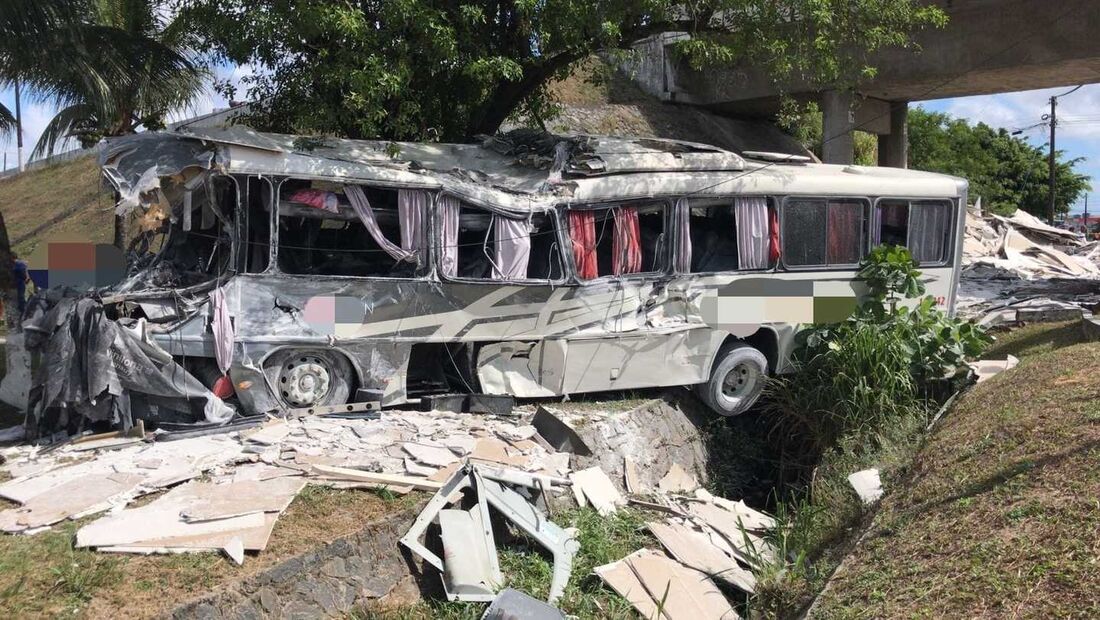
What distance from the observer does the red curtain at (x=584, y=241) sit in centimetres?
834

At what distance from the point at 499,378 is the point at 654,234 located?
2.28m

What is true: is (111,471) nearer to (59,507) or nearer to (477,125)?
(59,507)

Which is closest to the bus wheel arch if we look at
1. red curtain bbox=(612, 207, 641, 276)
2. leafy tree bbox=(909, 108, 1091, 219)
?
red curtain bbox=(612, 207, 641, 276)

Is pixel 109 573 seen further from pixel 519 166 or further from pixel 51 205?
pixel 51 205

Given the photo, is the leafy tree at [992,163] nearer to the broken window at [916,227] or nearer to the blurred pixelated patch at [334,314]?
the broken window at [916,227]

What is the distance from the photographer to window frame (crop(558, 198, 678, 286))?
8.29 m

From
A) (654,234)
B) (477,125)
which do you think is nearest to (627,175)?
(654,234)

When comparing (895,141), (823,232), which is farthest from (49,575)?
(895,141)

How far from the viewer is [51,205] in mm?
23984

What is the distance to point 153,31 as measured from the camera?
39.4 feet

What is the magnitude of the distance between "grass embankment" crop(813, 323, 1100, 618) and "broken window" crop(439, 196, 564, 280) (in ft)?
12.8

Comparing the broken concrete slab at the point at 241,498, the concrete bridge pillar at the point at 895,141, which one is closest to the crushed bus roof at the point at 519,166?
the broken concrete slab at the point at 241,498

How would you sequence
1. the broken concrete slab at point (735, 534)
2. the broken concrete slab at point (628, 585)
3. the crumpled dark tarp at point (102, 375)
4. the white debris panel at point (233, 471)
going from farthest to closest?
the broken concrete slab at point (735, 534) < the crumpled dark tarp at point (102, 375) < the broken concrete slab at point (628, 585) < the white debris panel at point (233, 471)

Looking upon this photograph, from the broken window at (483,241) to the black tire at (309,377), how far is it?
132 cm
